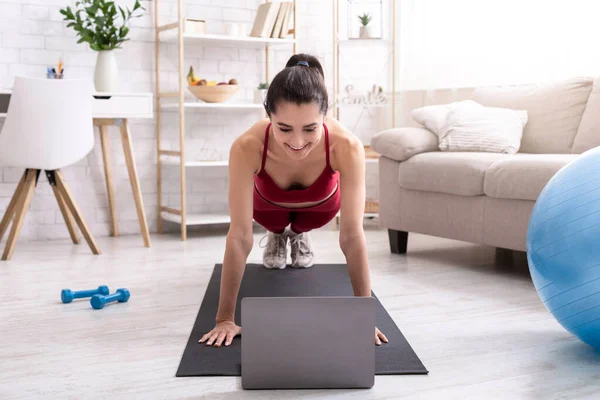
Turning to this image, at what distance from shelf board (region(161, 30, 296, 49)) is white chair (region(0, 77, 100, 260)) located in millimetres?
876

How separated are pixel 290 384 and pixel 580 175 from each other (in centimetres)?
92

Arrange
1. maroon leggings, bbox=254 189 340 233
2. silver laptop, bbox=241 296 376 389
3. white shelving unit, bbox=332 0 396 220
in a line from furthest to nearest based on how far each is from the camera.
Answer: white shelving unit, bbox=332 0 396 220 < maroon leggings, bbox=254 189 340 233 < silver laptop, bbox=241 296 376 389

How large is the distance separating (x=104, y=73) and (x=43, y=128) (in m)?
0.65

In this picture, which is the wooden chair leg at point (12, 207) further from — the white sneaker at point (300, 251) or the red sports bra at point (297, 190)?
the red sports bra at point (297, 190)

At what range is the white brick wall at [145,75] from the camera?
4184 millimetres

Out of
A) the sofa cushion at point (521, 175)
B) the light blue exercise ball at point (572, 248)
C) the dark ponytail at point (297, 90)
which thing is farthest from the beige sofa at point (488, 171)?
the dark ponytail at point (297, 90)

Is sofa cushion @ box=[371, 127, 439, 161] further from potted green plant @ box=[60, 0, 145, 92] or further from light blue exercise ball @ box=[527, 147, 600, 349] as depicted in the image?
light blue exercise ball @ box=[527, 147, 600, 349]

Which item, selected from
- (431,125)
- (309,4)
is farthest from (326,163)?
(309,4)

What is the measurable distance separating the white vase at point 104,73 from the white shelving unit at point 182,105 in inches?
14.6

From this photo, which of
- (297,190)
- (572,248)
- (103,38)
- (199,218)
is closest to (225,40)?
(103,38)

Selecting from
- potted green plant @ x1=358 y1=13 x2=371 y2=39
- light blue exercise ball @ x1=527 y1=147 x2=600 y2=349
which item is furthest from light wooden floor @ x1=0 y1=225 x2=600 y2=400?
potted green plant @ x1=358 y1=13 x2=371 y2=39

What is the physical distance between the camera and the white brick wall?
13.7ft

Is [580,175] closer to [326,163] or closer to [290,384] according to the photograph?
[326,163]

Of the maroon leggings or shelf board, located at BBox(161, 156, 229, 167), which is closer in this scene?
the maroon leggings
